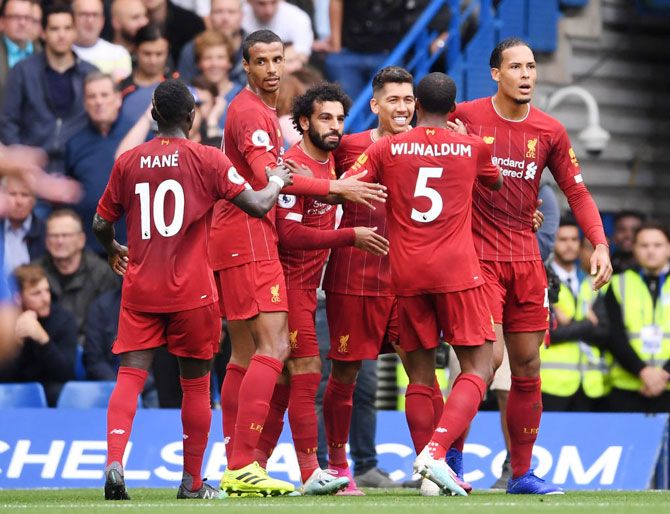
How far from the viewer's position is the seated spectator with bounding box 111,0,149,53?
14578 mm

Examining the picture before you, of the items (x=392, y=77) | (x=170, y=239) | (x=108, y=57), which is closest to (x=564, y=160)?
(x=392, y=77)

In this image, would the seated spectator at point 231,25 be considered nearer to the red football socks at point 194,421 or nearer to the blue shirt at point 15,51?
the blue shirt at point 15,51

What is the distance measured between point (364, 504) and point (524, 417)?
1725 mm

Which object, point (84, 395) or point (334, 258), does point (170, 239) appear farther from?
point (84, 395)

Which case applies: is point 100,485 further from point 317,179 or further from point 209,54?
point 209,54

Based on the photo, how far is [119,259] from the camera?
9.64 meters

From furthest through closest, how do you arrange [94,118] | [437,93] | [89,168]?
1. [94,118]
2. [89,168]
3. [437,93]

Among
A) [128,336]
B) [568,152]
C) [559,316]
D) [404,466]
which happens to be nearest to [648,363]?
[559,316]

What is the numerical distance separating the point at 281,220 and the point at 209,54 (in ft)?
17.6

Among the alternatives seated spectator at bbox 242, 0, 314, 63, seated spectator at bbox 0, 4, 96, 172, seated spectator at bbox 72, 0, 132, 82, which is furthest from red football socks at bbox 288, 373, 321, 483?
seated spectator at bbox 242, 0, 314, 63

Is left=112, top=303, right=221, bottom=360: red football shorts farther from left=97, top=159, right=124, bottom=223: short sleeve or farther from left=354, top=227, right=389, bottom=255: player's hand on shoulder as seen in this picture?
left=354, top=227, right=389, bottom=255: player's hand on shoulder

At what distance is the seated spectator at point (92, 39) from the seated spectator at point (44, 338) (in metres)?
2.21

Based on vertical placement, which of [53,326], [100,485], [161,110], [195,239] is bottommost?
[100,485]

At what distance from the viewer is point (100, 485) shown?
Result: 11422mm
